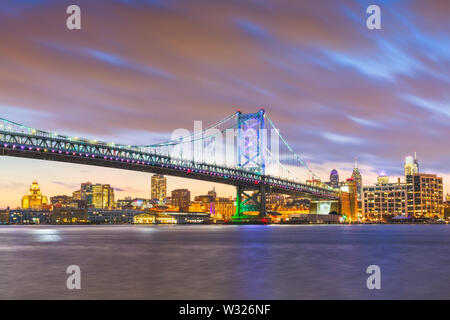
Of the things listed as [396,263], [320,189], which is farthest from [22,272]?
[320,189]

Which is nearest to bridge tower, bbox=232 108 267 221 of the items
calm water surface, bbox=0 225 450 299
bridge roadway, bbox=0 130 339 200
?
bridge roadway, bbox=0 130 339 200

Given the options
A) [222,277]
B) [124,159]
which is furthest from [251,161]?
[222,277]

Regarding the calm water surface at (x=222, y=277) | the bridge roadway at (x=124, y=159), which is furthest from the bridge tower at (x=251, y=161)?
the calm water surface at (x=222, y=277)

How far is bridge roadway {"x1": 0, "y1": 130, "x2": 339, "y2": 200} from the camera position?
83.2m

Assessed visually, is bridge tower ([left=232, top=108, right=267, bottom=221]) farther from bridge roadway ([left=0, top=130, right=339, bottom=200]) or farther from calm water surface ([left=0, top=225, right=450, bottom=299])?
calm water surface ([left=0, top=225, right=450, bottom=299])

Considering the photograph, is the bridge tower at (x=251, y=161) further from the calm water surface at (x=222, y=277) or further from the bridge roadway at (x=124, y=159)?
the calm water surface at (x=222, y=277)

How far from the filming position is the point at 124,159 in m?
94.7

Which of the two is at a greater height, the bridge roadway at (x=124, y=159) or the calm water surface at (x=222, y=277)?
the bridge roadway at (x=124, y=159)

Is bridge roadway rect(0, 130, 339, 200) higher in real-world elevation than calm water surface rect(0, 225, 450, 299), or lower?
higher

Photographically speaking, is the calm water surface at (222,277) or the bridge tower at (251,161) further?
the bridge tower at (251,161)

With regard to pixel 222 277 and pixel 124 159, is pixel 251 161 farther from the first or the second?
pixel 222 277

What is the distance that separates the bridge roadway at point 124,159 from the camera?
8319 centimetres
